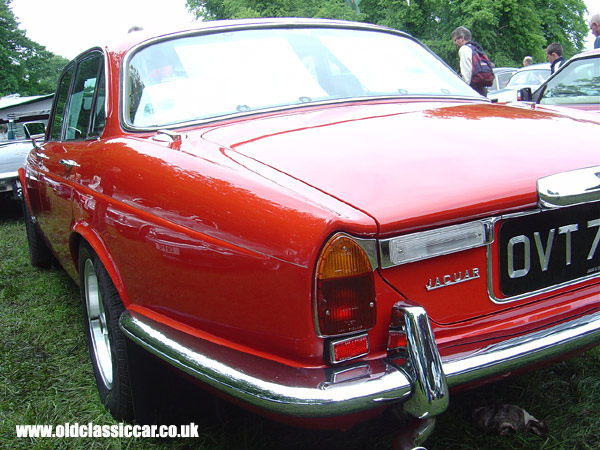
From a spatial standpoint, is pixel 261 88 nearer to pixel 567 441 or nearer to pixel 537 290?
pixel 537 290

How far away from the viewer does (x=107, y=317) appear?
2.36 meters

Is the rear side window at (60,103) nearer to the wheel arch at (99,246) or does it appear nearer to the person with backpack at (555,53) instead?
the wheel arch at (99,246)

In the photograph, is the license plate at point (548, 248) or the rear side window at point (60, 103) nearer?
the license plate at point (548, 248)

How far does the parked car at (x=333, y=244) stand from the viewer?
60.9 inches

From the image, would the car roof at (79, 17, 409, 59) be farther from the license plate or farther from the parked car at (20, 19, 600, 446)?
the license plate

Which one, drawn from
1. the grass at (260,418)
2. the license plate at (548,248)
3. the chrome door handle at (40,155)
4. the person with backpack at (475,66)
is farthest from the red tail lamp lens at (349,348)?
the person with backpack at (475,66)

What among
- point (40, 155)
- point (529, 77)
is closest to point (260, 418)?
point (40, 155)

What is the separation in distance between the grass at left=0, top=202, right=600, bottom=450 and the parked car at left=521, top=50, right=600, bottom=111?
3121 mm

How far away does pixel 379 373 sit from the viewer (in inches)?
60.7

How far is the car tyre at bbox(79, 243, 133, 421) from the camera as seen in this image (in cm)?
227

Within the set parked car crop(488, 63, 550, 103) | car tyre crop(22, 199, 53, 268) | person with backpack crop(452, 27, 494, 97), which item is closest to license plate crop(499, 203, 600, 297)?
car tyre crop(22, 199, 53, 268)

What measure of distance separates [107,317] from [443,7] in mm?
31991

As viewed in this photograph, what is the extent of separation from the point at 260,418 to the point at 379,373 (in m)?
0.94

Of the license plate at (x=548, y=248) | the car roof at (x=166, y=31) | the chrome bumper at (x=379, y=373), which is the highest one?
the car roof at (x=166, y=31)
